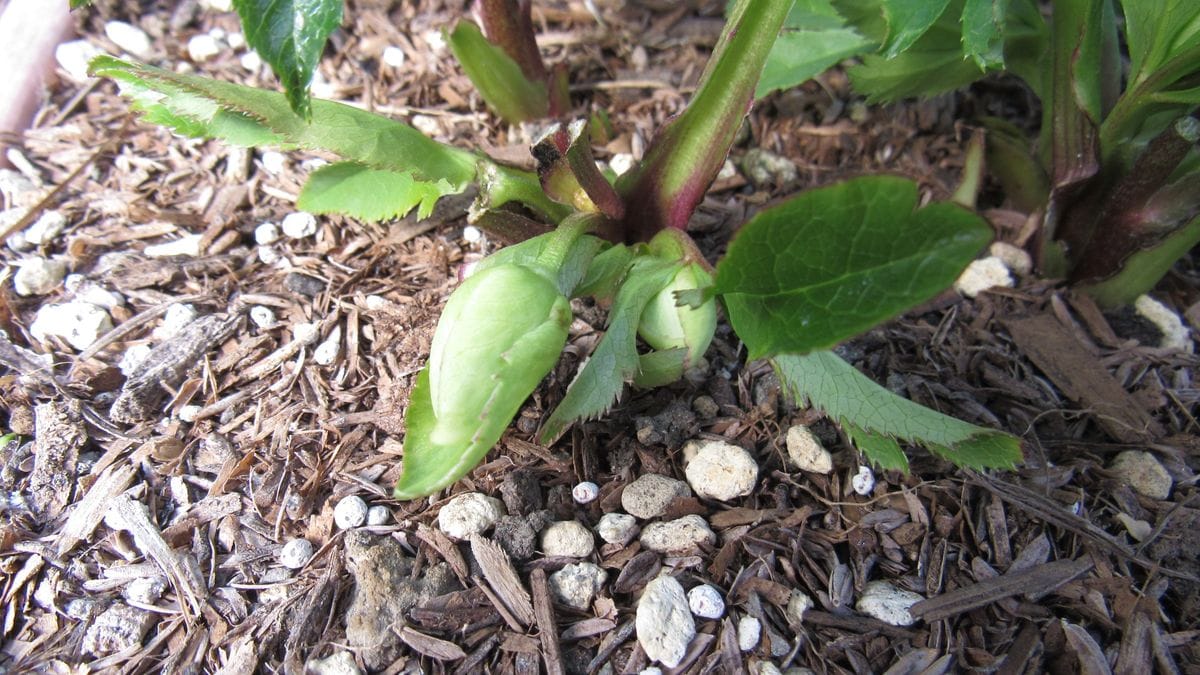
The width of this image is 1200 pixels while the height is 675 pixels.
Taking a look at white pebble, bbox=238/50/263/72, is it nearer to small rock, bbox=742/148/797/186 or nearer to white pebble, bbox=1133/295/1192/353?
small rock, bbox=742/148/797/186

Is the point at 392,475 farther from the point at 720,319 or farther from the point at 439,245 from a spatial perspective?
the point at 720,319

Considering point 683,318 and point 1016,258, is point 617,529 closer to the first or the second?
point 683,318

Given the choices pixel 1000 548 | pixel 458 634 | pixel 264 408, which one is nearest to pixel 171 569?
pixel 264 408

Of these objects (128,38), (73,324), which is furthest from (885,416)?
(128,38)

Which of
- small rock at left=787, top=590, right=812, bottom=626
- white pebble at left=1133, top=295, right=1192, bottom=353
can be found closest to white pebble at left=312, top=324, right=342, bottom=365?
small rock at left=787, top=590, right=812, bottom=626

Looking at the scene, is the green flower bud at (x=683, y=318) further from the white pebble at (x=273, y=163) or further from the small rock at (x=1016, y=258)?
the white pebble at (x=273, y=163)

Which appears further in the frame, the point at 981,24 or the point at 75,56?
the point at 75,56

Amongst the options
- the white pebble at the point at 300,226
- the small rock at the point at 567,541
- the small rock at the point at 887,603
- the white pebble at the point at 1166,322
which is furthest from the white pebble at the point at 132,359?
the white pebble at the point at 1166,322

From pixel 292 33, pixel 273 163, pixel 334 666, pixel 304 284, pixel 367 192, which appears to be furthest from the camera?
pixel 273 163

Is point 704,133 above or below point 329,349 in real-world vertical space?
above
